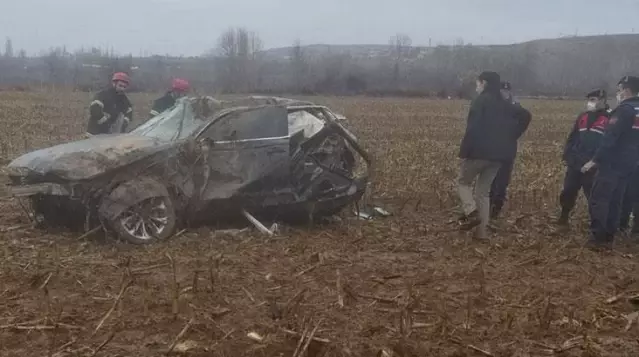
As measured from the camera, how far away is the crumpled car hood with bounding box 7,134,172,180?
277 inches

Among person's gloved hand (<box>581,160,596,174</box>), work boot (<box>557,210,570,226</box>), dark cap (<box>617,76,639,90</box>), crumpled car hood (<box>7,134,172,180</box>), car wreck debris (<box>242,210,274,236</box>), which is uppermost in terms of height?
dark cap (<box>617,76,639,90</box>)

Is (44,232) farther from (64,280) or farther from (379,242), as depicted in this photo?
(379,242)

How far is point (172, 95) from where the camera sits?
34.8 ft

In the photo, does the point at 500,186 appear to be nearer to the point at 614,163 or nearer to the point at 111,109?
the point at 614,163

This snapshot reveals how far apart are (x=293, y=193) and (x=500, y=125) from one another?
252 cm

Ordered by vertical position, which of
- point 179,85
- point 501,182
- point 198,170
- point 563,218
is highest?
point 179,85

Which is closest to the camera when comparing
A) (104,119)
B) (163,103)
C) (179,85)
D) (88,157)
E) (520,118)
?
(88,157)

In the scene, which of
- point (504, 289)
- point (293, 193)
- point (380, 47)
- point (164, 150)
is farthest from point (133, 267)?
point (380, 47)

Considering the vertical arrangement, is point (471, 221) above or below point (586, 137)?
below

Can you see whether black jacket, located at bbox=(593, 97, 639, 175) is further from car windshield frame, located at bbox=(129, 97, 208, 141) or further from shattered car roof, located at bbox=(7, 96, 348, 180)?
car windshield frame, located at bbox=(129, 97, 208, 141)

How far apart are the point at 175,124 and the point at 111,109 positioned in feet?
5.34

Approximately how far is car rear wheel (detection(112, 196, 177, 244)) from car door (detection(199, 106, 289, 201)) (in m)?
0.48

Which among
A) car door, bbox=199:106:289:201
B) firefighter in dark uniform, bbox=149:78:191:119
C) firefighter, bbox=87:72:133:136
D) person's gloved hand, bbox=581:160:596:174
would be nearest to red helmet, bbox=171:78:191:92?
firefighter in dark uniform, bbox=149:78:191:119

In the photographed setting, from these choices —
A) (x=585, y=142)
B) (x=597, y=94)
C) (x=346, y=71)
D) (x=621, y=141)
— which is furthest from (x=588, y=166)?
(x=346, y=71)
